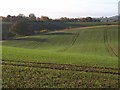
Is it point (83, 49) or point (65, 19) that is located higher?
Answer: point (65, 19)

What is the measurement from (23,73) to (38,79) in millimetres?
2500

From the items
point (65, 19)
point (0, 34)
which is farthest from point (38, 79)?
point (65, 19)

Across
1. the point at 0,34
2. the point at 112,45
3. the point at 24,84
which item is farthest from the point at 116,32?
the point at 24,84

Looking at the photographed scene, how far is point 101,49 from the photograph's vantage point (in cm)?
6091

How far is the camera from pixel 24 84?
17500mm

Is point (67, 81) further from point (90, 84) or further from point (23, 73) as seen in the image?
point (23, 73)

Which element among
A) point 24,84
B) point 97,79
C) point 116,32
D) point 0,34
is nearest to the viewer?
point 24,84

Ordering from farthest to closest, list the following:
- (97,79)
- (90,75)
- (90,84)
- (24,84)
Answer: (90,75) < (97,79) < (90,84) < (24,84)

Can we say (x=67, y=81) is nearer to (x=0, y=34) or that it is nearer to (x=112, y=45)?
(x=112, y=45)

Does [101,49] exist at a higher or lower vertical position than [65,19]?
lower

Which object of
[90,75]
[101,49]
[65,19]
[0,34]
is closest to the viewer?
[90,75]

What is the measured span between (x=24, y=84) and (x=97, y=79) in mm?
6029

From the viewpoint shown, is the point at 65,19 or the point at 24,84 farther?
the point at 65,19

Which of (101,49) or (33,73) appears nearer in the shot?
(33,73)
